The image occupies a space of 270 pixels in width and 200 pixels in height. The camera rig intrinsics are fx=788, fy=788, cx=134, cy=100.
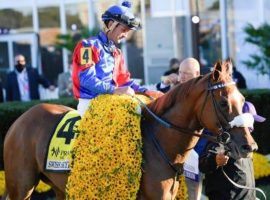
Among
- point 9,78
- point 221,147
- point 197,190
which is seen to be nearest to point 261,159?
point 197,190

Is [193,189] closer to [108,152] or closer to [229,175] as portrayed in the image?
[229,175]

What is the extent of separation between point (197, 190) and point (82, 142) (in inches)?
46.7

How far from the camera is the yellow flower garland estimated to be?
6105 millimetres

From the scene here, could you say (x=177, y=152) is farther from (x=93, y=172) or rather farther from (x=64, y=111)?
(x=64, y=111)

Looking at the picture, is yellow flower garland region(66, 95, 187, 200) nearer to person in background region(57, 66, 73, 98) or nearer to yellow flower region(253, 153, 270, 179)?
yellow flower region(253, 153, 270, 179)

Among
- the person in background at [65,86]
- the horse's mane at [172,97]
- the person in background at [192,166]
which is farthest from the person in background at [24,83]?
the horse's mane at [172,97]

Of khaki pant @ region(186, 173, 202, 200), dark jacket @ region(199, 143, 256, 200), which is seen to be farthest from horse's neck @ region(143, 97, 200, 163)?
khaki pant @ region(186, 173, 202, 200)

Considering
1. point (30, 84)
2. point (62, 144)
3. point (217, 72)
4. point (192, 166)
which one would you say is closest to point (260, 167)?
point (192, 166)

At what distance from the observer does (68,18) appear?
19344mm

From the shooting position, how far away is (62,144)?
22.4 feet

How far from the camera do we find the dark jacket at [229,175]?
Result: 21.3 feet

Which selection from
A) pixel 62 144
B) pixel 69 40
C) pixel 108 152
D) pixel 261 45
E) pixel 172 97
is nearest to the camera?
pixel 172 97

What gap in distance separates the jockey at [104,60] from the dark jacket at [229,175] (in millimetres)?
841

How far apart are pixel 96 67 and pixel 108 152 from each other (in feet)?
2.56
